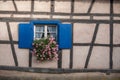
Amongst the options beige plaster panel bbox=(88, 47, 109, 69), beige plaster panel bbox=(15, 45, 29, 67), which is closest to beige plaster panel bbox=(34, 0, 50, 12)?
beige plaster panel bbox=(15, 45, 29, 67)

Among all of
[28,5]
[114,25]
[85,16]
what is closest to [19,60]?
[28,5]

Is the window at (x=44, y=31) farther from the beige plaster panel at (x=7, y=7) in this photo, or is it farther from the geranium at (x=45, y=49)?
the beige plaster panel at (x=7, y=7)

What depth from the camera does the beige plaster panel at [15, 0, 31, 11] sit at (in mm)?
10391

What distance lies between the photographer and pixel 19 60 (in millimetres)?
10328

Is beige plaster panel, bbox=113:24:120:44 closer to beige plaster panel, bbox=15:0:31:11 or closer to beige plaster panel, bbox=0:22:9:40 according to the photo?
beige plaster panel, bbox=15:0:31:11

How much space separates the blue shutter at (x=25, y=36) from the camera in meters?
10.2

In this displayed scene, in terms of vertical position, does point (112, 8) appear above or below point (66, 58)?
above

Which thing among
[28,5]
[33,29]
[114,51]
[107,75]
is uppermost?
[28,5]

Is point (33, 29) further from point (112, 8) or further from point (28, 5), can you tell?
point (112, 8)

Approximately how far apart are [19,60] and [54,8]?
6.48 ft

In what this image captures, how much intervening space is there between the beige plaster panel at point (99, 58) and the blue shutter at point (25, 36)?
6.54ft

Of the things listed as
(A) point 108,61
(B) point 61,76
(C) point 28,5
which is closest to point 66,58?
(B) point 61,76

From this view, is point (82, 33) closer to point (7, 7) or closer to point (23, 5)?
point (23, 5)

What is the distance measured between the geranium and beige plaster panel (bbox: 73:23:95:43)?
0.72 m
